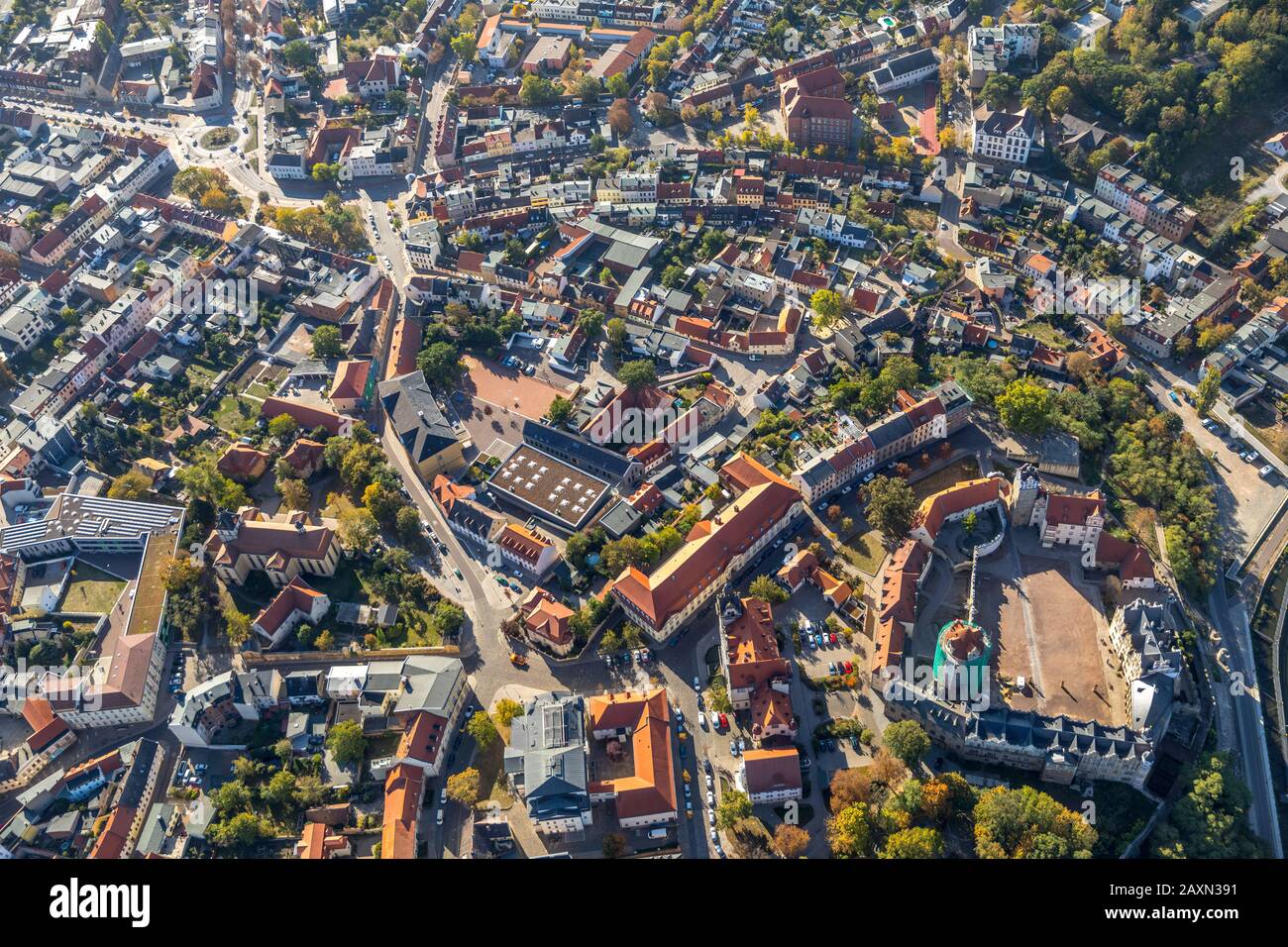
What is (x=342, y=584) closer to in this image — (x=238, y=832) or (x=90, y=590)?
(x=238, y=832)

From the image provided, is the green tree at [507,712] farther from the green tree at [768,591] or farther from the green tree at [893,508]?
the green tree at [893,508]

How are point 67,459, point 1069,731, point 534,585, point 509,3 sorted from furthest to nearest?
point 509,3, point 67,459, point 534,585, point 1069,731

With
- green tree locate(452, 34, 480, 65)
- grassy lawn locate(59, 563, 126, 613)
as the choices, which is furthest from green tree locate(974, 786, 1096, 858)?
green tree locate(452, 34, 480, 65)

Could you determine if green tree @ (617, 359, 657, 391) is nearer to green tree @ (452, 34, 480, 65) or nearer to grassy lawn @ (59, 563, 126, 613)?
→ grassy lawn @ (59, 563, 126, 613)

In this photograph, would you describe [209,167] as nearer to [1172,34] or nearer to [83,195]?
[83,195]

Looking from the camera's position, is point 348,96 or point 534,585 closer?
point 534,585

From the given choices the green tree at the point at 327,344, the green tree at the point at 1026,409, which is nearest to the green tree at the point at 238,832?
the green tree at the point at 327,344

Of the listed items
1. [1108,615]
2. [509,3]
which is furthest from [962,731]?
[509,3]
